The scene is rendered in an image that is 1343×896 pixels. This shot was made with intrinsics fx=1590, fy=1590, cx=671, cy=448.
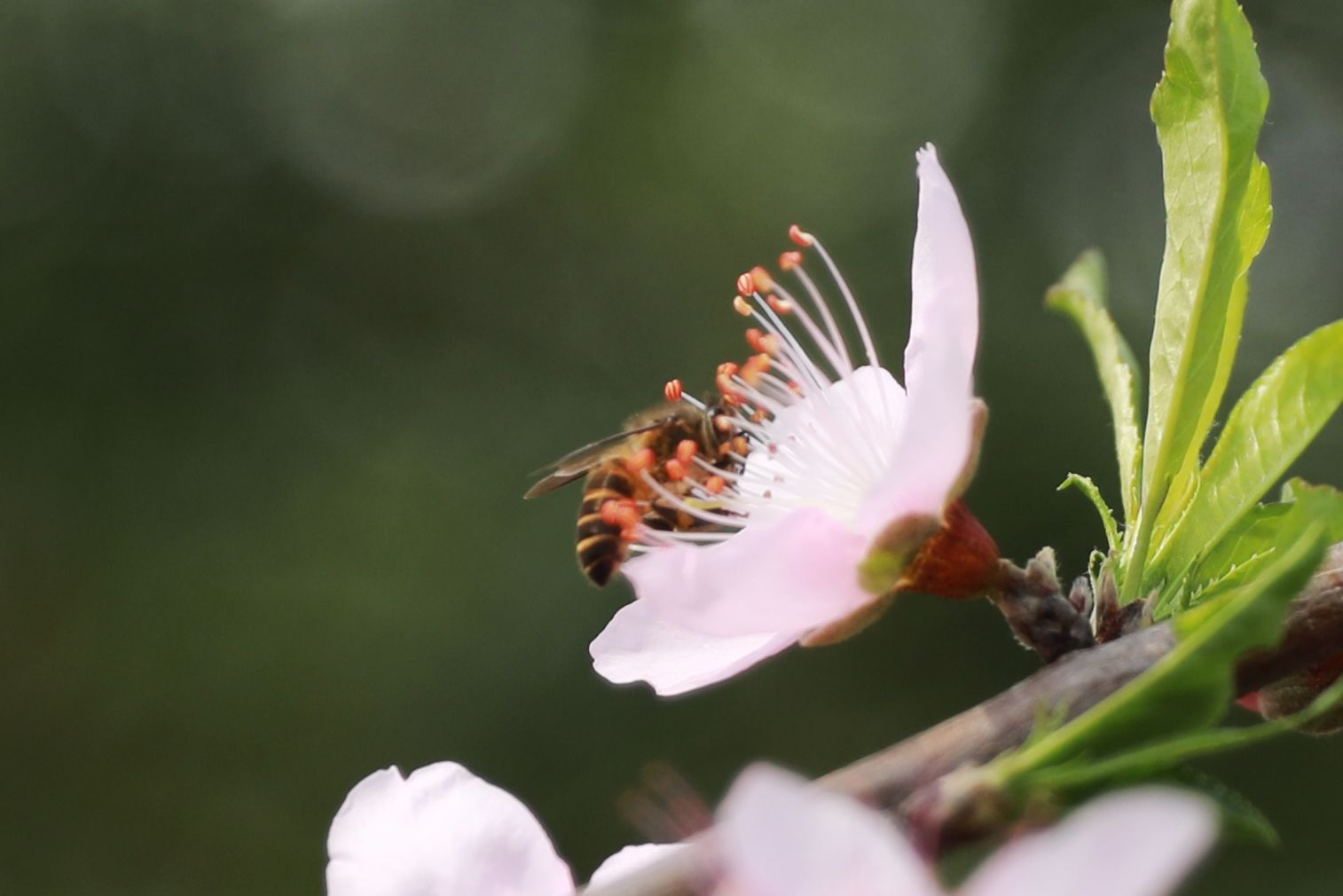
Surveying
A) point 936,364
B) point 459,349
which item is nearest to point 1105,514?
point 936,364

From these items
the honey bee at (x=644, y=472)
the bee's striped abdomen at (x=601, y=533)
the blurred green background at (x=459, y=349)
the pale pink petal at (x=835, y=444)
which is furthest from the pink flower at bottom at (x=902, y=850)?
the blurred green background at (x=459, y=349)

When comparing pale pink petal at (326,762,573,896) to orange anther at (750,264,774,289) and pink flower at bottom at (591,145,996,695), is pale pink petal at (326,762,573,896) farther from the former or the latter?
orange anther at (750,264,774,289)

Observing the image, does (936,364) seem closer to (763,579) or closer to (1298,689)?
(763,579)

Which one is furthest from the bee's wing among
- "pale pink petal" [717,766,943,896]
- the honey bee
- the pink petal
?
"pale pink petal" [717,766,943,896]

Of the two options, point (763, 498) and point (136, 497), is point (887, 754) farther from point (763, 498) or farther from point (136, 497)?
point (136, 497)

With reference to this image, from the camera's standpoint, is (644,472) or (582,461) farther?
(582,461)

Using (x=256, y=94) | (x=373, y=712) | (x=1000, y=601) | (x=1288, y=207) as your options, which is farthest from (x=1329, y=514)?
(x=256, y=94)
